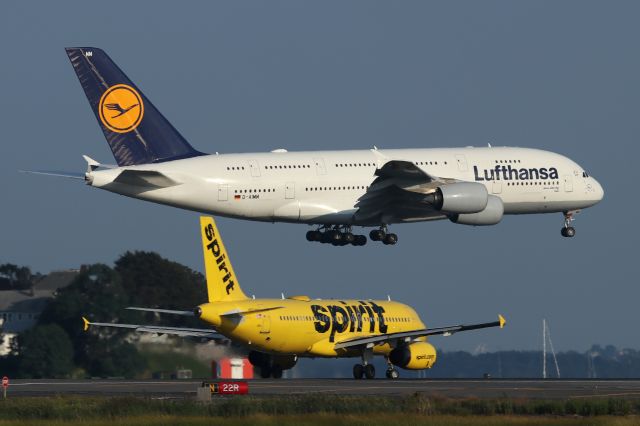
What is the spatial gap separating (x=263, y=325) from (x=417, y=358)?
6.52 m

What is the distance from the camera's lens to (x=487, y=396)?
51844mm

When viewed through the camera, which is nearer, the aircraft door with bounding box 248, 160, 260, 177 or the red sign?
the red sign

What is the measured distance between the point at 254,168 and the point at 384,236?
802 cm

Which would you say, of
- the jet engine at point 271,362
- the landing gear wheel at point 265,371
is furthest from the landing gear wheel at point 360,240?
the landing gear wheel at point 265,371

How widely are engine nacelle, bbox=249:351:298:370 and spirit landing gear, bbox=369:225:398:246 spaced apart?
12295mm

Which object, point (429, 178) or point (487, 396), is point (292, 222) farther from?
point (487, 396)

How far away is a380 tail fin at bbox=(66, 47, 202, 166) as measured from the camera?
7488 centimetres

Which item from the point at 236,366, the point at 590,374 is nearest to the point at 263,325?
the point at 236,366

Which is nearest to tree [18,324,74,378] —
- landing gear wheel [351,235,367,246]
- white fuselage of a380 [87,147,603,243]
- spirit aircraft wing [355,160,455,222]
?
white fuselage of a380 [87,147,603,243]

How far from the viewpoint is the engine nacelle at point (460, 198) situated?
240 feet

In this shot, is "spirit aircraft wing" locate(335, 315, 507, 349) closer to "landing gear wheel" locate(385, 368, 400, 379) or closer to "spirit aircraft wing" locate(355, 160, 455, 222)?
"landing gear wheel" locate(385, 368, 400, 379)

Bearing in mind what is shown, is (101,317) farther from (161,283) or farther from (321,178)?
(321,178)

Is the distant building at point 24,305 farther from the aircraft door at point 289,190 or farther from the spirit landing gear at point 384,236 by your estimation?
the spirit landing gear at point 384,236

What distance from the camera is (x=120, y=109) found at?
251 ft
